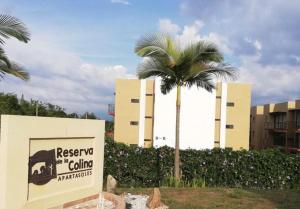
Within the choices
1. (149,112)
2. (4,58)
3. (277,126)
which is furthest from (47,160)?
(277,126)

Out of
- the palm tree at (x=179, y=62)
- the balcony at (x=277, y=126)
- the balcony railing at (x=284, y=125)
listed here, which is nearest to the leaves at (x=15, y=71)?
the palm tree at (x=179, y=62)

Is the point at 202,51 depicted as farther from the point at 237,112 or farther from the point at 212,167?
the point at 237,112

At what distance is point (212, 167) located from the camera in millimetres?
17875

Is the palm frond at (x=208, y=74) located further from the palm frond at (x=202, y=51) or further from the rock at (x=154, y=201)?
the rock at (x=154, y=201)

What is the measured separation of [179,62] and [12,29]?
5.64 meters

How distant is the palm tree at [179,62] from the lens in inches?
631

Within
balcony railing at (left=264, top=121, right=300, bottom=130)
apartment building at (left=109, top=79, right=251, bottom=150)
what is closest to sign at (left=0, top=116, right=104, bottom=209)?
apartment building at (left=109, top=79, right=251, bottom=150)

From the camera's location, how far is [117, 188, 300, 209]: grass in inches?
490

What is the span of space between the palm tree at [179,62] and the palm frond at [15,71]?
374 cm

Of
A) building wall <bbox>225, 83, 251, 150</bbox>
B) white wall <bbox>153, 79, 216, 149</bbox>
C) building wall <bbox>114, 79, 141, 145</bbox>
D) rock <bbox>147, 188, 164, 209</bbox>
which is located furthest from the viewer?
building wall <bbox>114, 79, 141, 145</bbox>

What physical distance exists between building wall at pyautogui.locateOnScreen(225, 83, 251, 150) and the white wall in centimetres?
179

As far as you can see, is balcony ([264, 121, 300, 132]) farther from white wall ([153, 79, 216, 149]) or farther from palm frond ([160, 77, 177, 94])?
palm frond ([160, 77, 177, 94])

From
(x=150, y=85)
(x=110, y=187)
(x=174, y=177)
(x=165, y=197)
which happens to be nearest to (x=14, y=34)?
(x=110, y=187)

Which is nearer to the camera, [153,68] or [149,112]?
[153,68]
